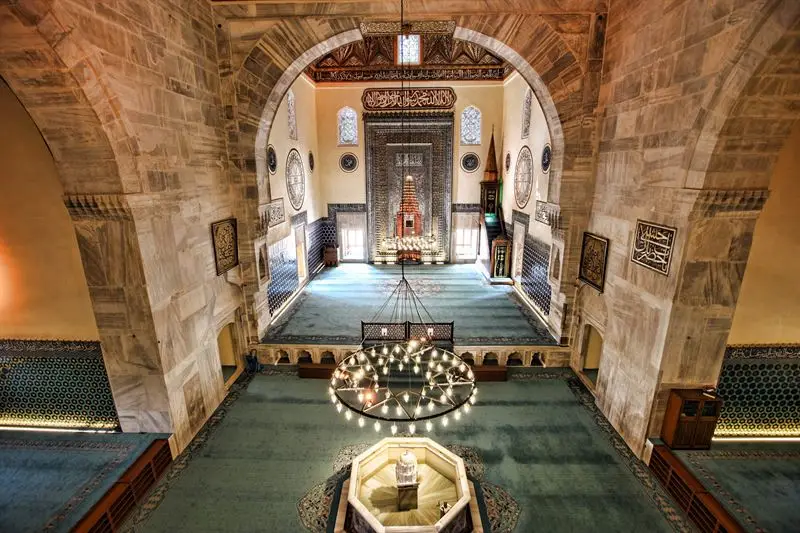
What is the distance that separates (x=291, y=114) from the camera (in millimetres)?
8008

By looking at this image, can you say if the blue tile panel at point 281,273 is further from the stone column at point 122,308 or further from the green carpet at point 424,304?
the stone column at point 122,308

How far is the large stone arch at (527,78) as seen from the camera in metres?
5.11

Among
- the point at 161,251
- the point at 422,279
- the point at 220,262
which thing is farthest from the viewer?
the point at 422,279

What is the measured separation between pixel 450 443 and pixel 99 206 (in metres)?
4.46

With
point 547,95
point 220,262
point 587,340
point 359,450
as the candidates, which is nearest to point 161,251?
point 220,262

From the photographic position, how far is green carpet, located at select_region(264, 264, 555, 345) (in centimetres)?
626

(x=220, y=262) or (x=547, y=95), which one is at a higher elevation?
(x=547, y=95)

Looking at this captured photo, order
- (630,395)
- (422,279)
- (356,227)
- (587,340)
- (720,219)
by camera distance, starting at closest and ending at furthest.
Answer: (720,219) < (630,395) < (587,340) < (422,279) < (356,227)

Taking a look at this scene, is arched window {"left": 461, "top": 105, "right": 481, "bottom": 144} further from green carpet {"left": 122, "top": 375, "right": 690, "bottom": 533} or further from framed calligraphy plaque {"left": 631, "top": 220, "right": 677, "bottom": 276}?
green carpet {"left": 122, "top": 375, "right": 690, "bottom": 533}

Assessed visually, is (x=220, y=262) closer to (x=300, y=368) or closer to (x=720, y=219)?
(x=300, y=368)

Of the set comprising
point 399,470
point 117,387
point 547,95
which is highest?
point 547,95

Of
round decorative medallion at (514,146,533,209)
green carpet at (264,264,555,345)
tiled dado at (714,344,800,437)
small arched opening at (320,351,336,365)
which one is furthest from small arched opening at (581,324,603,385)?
small arched opening at (320,351,336,365)

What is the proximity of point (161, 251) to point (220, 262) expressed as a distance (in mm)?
1197

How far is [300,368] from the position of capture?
585 centimetres
